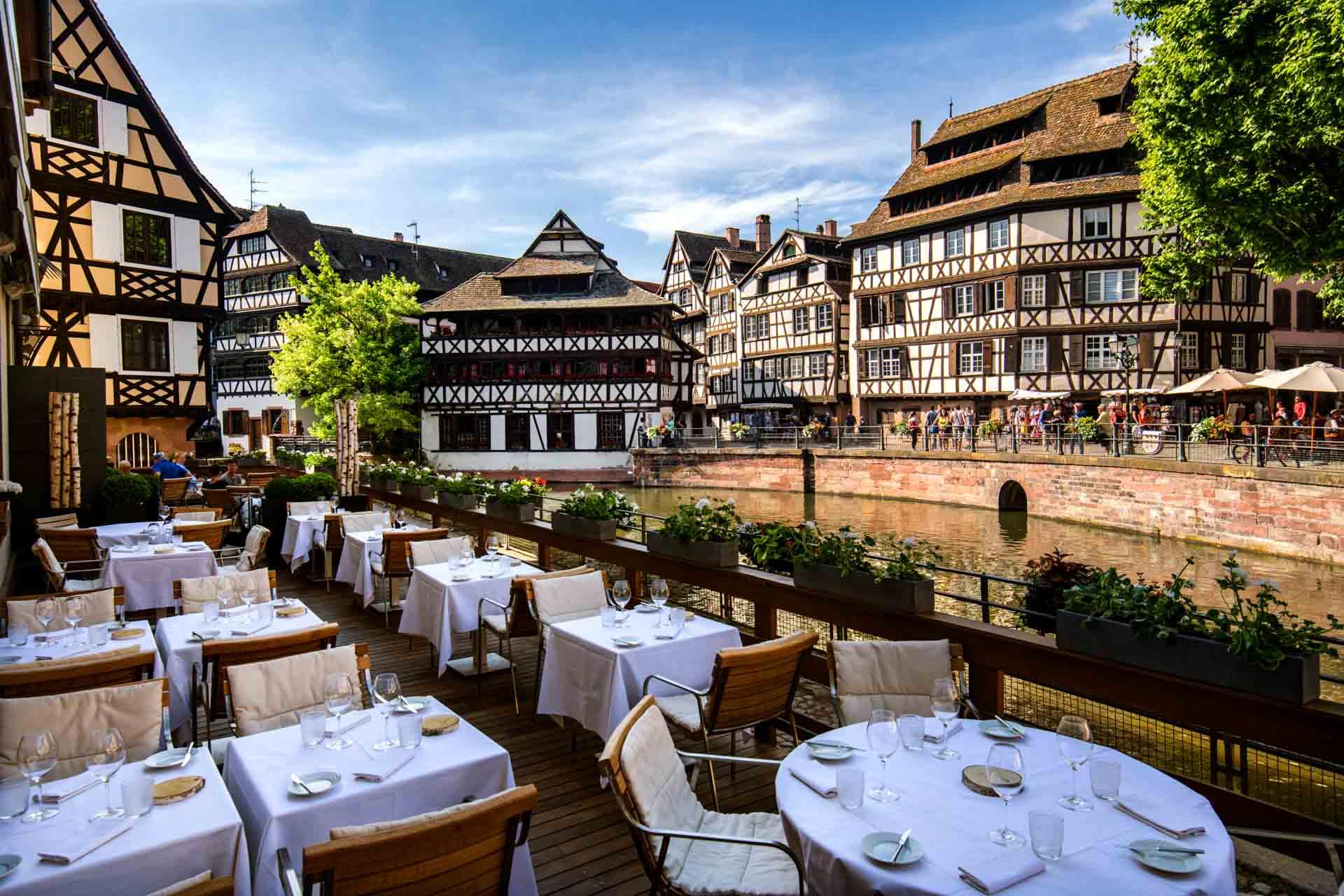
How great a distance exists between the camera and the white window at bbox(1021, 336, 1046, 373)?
3170cm

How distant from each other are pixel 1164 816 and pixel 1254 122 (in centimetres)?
1754

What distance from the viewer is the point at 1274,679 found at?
11.2 ft

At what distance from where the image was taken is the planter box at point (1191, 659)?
339 centimetres

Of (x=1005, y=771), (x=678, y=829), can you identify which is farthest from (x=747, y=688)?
(x=1005, y=771)

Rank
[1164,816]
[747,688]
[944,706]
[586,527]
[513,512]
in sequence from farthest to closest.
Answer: [513,512] < [586,527] < [747,688] < [944,706] < [1164,816]

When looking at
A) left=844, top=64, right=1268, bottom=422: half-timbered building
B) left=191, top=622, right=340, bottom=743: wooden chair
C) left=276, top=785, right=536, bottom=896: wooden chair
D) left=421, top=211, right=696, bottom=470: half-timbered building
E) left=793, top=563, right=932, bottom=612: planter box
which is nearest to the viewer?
left=276, top=785, right=536, bottom=896: wooden chair

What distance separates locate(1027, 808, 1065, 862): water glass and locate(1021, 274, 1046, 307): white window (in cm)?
3222

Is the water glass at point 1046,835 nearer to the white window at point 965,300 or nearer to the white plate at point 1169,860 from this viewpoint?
the white plate at point 1169,860

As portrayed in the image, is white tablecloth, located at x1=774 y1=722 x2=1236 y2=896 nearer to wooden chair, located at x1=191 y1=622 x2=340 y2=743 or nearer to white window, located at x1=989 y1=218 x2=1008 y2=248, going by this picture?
wooden chair, located at x1=191 y1=622 x2=340 y2=743

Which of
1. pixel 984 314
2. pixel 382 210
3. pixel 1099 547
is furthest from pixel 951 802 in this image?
pixel 382 210

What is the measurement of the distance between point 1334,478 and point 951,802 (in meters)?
Result: 19.8

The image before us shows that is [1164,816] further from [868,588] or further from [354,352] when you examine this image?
[354,352]

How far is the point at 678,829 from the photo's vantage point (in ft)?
11.0

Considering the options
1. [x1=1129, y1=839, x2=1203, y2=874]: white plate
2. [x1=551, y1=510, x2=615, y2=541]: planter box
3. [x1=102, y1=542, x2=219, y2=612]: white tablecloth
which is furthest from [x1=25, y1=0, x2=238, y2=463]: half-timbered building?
[x1=1129, y1=839, x2=1203, y2=874]: white plate
